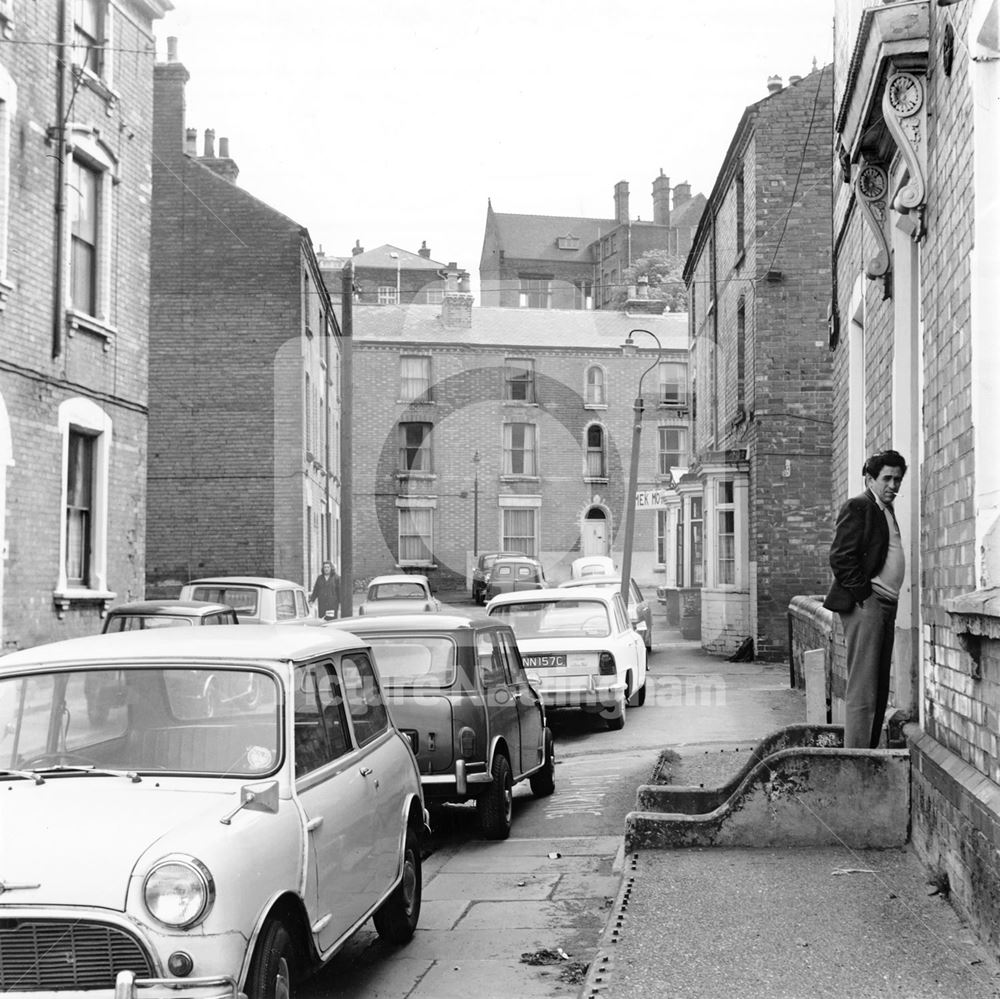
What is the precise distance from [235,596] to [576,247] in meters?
79.7

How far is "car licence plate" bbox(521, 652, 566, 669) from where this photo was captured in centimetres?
1392

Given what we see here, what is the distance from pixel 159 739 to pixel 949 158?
442 centimetres

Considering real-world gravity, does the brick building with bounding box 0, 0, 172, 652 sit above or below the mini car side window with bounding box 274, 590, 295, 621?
above

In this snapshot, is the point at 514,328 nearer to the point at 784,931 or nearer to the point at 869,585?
the point at 869,585

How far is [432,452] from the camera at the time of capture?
164 ft

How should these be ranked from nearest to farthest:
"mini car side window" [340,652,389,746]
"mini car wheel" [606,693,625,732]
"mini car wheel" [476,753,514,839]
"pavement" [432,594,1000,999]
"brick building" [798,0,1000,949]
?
"pavement" [432,594,1000,999] → "brick building" [798,0,1000,949] → "mini car side window" [340,652,389,746] → "mini car wheel" [476,753,514,839] → "mini car wheel" [606,693,625,732]

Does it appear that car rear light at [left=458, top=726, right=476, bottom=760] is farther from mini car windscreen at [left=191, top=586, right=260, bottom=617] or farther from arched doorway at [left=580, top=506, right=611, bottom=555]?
arched doorway at [left=580, top=506, right=611, bottom=555]

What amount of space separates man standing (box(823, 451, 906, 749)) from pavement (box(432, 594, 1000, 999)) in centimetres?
91

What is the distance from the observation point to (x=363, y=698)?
20.4ft

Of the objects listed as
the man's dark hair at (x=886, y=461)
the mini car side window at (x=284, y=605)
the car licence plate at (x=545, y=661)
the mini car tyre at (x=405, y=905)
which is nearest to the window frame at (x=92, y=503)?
the mini car side window at (x=284, y=605)

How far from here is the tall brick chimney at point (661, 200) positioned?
90688mm

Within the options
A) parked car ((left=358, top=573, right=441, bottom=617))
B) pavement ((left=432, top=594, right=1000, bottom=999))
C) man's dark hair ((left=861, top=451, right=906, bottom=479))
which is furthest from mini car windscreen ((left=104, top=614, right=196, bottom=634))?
parked car ((left=358, top=573, right=441, bottom=617))

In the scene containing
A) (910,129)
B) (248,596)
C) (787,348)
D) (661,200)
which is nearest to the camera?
(910,129)

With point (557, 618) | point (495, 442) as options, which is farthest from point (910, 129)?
point (495, 442)
